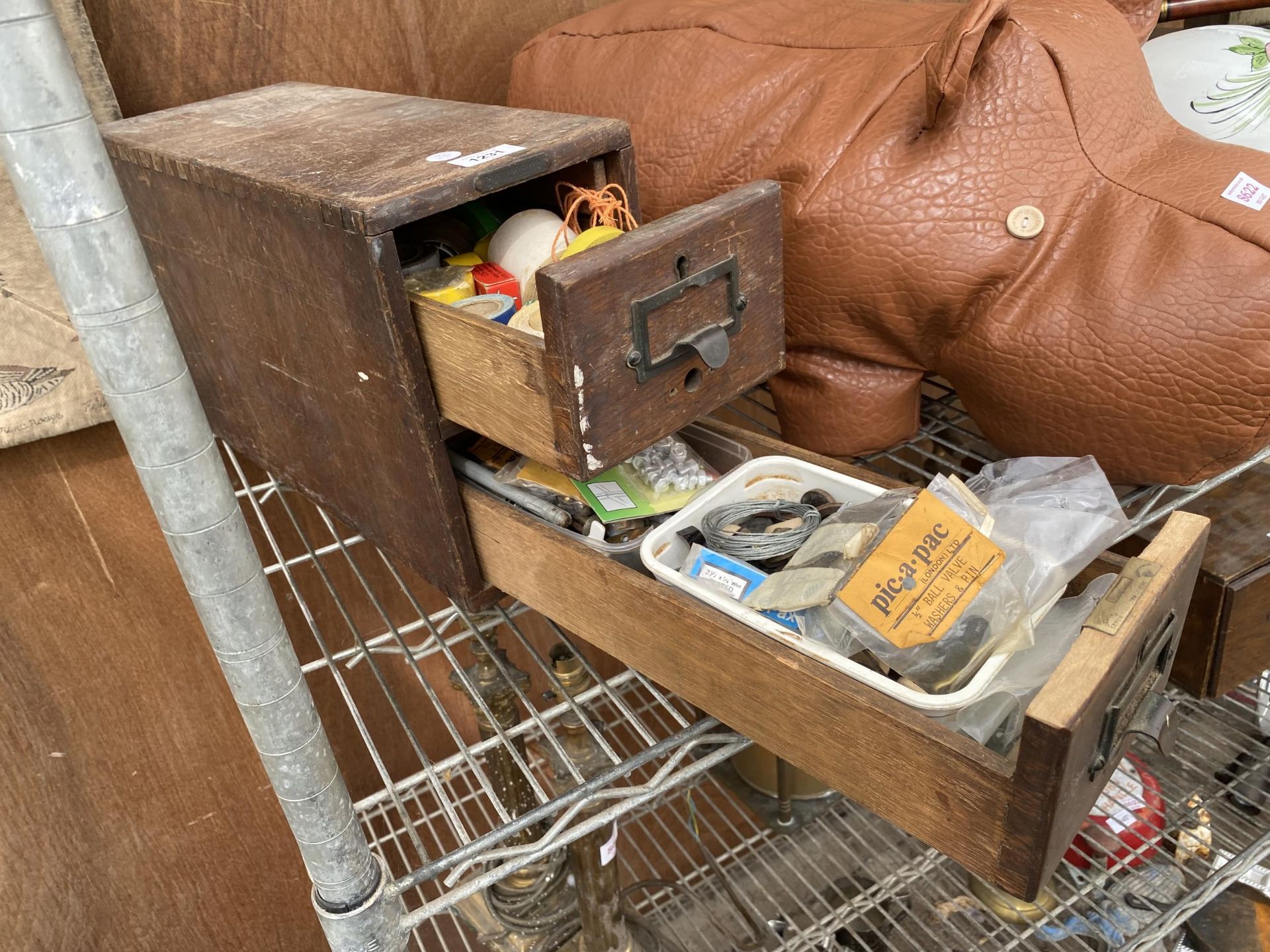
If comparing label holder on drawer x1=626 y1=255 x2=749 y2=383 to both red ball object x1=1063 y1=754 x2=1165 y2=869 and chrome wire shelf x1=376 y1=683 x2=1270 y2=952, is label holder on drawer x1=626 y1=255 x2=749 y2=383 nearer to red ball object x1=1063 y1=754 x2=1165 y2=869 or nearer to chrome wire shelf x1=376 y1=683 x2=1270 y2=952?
chrome wire shelf x1=376 y1=683 x2=1270 y2=952

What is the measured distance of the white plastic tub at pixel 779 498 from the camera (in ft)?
1.50

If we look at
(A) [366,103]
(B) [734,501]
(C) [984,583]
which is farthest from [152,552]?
(C) [984,583]

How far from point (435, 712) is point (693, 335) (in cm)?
87

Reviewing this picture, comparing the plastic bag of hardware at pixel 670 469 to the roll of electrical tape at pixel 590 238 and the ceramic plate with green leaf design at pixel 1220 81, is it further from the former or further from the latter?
the ceramic plate with green leaf design at pixel 1220 81

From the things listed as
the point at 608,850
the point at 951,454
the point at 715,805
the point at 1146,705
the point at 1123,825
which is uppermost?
the point at 1146,705

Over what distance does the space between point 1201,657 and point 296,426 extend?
70 centimetres

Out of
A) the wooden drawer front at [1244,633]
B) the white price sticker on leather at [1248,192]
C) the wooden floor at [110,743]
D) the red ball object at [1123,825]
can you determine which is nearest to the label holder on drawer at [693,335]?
the white price sticker on leather at [1248,192]

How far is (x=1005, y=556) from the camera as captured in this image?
20.7 inches

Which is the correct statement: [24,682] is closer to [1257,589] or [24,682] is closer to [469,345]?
[469,345]

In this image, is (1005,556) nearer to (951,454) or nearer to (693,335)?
(693,335)

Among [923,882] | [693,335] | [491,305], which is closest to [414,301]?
[491,305]

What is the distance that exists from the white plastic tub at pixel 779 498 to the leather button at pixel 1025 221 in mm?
204

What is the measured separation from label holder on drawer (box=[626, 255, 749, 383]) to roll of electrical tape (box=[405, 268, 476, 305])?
16 centimetres

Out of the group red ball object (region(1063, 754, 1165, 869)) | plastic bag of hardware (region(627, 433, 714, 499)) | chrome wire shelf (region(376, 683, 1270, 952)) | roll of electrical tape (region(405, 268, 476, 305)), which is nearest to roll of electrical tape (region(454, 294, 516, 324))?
roll of electrical tape (region(405, 268, 476, 305))
